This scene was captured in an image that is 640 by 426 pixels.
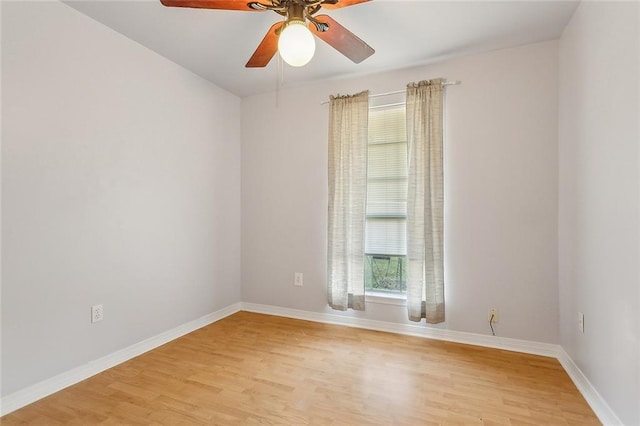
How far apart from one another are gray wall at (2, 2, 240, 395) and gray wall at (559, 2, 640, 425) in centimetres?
308

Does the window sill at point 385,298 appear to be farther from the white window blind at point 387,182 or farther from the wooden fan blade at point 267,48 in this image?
the wooden fan blade at point 267,48

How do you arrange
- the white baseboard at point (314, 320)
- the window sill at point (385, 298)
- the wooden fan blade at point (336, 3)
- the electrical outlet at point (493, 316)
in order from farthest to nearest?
the window sill at point (385, 298) → the electrical outlet at point (493, 316) → the white baseboard at point (314, 320) → the wooden fan blade at point (336, 3)

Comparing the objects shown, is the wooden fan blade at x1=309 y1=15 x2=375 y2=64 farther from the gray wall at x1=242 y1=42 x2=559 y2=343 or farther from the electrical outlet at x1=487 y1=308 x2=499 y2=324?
the electrical outlet at x1=487 y1=308 x2=499 y2=324

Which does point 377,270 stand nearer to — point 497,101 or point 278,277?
point 278,277

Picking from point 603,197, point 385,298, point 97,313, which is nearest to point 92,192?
point 97,313

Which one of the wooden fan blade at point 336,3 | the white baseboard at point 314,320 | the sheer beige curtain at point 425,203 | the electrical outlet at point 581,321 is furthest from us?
the sheer beige curtain at point 425,203

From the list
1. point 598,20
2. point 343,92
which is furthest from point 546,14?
point 343,92

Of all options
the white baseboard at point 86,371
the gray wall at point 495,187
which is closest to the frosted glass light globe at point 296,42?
the gray wall at point 495,187

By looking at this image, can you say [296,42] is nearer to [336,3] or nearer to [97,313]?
[336,3]

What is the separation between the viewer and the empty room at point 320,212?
174 centimetres

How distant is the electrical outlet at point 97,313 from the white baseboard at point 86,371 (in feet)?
0.95

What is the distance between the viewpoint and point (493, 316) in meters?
2.59

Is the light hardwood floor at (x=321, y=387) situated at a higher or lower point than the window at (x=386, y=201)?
lower

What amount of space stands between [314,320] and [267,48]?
253 cm
